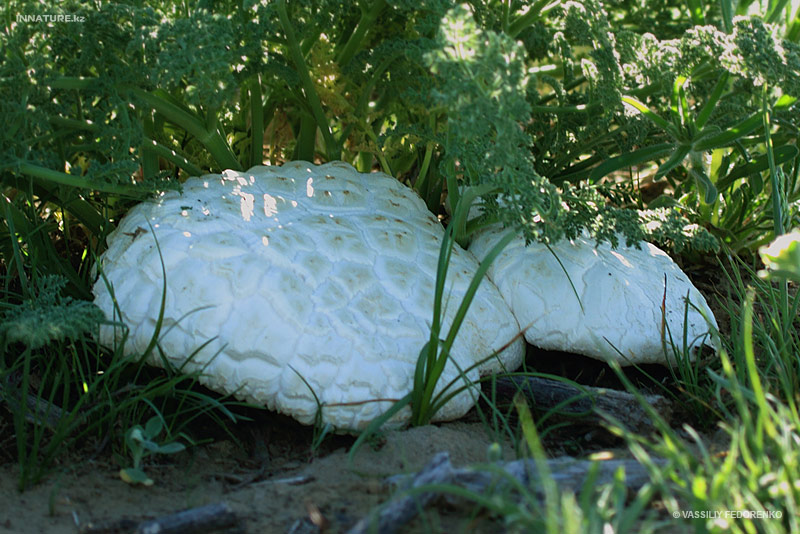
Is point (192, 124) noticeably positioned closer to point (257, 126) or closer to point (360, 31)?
point (257, 126)

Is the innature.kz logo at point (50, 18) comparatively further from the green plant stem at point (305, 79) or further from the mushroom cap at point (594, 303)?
the mushroom cap at point (594, 303)

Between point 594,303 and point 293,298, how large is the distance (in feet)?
2.80

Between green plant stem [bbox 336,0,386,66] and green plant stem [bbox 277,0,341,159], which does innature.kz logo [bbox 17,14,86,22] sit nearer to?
green plant stem [bbox 277,0,341,159]

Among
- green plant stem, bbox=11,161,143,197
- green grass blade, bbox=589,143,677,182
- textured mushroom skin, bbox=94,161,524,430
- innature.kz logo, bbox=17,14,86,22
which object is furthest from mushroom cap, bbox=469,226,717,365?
innature.kz logo, bbox=17,14,86,22

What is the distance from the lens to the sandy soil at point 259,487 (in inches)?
59.9

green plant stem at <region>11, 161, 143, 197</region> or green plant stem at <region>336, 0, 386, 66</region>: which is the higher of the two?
green plant stem at <region>336, 0, 386, 66</region>

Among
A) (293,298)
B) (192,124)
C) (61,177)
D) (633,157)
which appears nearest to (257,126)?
(192,124)

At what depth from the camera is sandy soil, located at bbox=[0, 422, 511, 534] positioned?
1.52 metres

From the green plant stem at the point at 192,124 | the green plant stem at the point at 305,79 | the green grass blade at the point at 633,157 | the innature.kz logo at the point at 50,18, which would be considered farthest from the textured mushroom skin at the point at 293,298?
the green grass blade at the point at 633,157

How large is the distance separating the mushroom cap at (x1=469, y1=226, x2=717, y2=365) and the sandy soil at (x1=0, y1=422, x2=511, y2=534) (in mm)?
415

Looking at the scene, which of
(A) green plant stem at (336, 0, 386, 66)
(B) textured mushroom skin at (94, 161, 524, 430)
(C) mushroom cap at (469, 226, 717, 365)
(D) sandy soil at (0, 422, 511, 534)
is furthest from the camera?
(A) green plant stem at (336, 0, 386, 66)

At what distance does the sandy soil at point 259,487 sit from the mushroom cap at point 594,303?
42 cm

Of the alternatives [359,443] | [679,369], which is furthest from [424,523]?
[679,369]

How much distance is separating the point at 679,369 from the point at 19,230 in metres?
1.95
